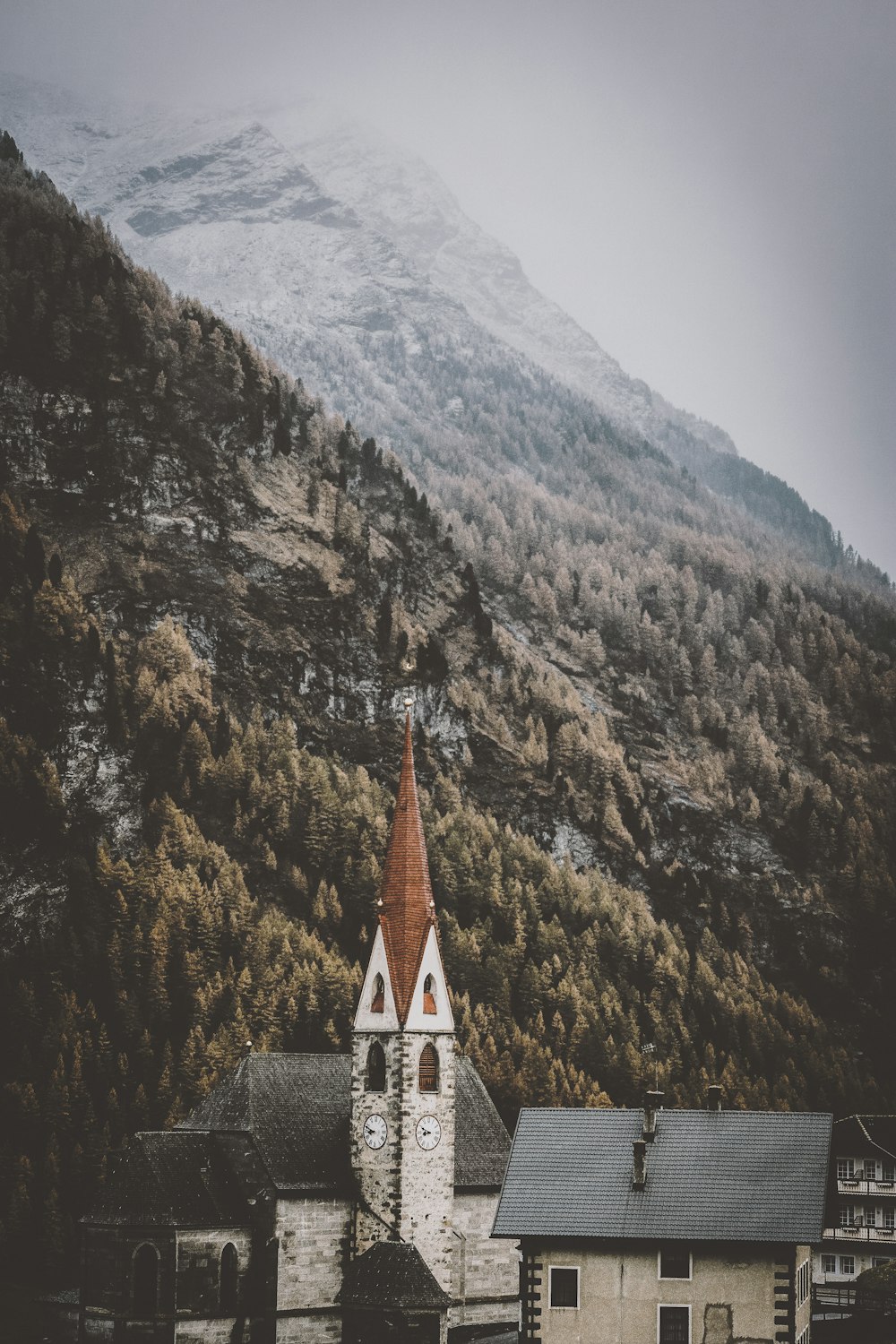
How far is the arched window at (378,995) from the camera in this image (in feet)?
249

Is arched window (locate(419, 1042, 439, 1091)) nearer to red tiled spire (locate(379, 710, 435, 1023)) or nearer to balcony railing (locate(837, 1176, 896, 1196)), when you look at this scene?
red tiled spire (locate(379, 710, 435, 1023))

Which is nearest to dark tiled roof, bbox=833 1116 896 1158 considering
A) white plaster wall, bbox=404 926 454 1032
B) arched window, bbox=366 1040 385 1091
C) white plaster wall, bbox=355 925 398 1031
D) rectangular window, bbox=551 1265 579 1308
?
white plaster wall, bbox=404 926 454 1032

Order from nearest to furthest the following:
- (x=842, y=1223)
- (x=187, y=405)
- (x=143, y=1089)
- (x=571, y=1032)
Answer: (x=842, y=1223) → (x=143, y=1089) → (x=571, y=1032) → (x=187, y=405)

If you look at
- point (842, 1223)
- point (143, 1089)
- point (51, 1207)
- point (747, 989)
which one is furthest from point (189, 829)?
point (842, 1223)

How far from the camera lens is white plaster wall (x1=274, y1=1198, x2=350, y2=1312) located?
72188 mm

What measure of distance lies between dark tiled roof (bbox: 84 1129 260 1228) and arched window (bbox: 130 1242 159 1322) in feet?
4.45

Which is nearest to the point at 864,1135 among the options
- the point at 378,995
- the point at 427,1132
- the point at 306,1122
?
Answer: the point at 427,1132

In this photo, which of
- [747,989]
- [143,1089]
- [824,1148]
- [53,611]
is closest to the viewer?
[824,1148]

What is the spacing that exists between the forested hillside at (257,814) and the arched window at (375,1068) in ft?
100

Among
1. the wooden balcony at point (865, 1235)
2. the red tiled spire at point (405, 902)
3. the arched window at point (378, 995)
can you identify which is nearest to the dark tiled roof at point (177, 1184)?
the arched window at point (378, 995)

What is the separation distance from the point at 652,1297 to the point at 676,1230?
94.3 inches

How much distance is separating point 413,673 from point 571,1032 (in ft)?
191

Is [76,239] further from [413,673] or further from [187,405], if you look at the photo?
[413,673]

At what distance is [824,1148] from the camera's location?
5888cm
